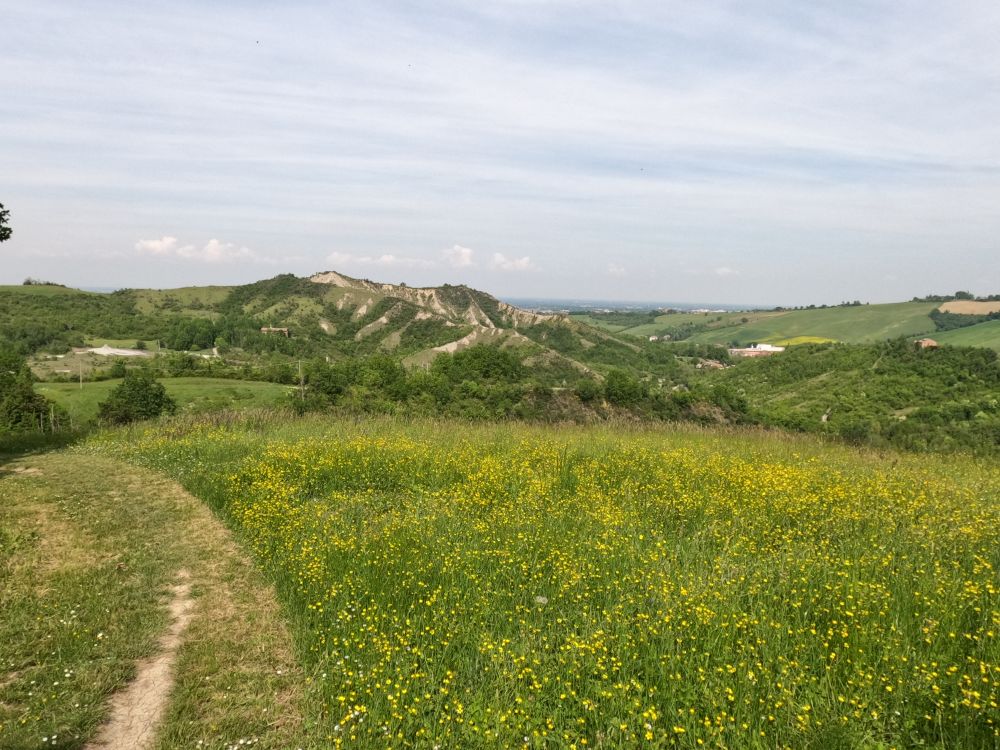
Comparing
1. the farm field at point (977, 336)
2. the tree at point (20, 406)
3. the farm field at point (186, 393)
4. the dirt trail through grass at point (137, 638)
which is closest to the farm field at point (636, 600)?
the dirt trail through grass at point (137, 638)

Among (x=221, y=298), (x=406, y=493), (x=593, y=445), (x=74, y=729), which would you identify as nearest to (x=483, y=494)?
(x=406, y=493)

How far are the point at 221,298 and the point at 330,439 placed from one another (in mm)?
205786

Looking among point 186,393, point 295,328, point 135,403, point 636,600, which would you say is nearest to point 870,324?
point 295,328

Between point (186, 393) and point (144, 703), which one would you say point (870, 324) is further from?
point (144, 703)

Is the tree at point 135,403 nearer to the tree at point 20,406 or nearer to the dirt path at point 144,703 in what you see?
the tree at point 20,406

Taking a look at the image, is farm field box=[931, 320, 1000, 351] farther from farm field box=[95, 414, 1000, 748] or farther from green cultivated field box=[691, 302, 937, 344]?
farm field box=[95, 414, 1000, 748]

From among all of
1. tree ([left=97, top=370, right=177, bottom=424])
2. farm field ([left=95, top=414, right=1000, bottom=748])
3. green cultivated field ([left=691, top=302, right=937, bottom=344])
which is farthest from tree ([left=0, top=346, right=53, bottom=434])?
green cultivated field ([left=691, top=302, right=937, bottom=344])

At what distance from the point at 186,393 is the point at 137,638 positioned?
63865mm

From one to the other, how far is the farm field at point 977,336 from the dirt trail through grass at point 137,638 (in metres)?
128

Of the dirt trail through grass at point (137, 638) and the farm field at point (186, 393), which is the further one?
the farm field at point (186, 393)

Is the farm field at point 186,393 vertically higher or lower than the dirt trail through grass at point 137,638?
lower

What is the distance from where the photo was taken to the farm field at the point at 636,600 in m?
3.93

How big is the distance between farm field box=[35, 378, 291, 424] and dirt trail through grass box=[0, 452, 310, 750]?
4646 centimetres

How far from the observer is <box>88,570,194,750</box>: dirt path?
156 inches
